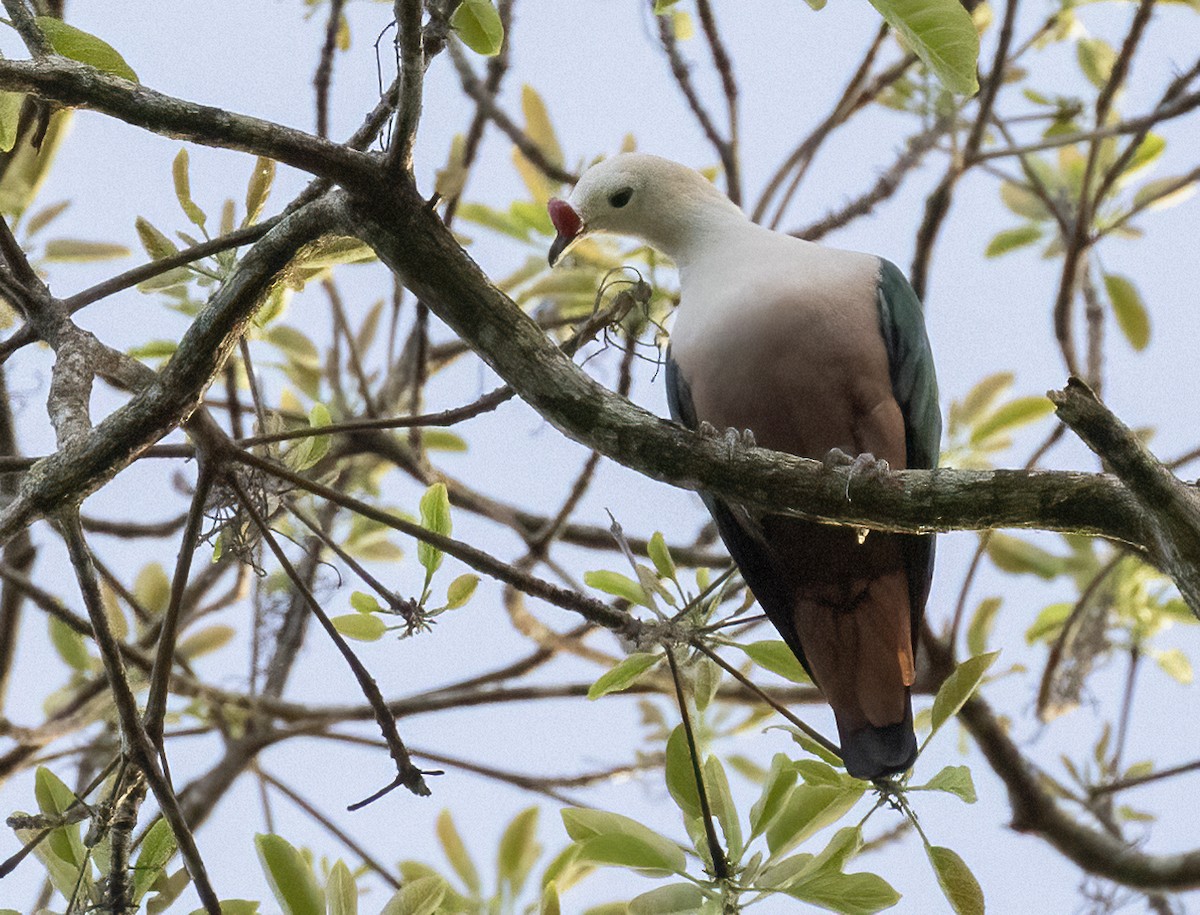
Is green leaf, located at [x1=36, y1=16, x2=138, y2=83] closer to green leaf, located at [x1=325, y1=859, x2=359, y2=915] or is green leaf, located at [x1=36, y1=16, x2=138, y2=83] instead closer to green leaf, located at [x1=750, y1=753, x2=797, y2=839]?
green leaf, located at [x1=325, y1=859, x2=359, y2=915]

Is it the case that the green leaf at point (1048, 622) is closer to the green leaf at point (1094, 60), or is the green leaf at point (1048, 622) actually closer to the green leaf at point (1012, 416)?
the green leaf at point (1012, 416)

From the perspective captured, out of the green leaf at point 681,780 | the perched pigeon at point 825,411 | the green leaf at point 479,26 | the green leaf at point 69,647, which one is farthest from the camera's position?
the green leaf at point 69,647

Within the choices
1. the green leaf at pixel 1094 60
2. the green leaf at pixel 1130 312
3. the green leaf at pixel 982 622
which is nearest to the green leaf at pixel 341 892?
the green leaf at pixel 982 622

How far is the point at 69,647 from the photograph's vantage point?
3.05 meters

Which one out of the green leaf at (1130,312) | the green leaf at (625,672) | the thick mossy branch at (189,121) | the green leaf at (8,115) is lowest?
the green leaf at (625,672)

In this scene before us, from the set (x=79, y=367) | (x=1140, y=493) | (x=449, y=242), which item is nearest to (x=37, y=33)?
(x=79, y=367)

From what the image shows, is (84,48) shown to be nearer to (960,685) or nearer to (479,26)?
(479,26)

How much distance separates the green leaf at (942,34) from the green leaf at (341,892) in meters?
1.36

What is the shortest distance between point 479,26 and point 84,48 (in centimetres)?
53

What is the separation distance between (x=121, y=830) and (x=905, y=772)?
4.12ft

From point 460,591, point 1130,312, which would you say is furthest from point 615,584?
point 1130,312

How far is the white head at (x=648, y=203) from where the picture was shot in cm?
265

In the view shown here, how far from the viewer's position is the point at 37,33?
1695 millimetres

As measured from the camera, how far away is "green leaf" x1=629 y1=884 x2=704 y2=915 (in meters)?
1.80
